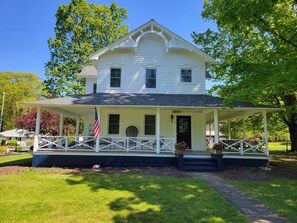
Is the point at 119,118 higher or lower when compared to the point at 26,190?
higher

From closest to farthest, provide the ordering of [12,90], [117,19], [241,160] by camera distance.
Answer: [241,160] < [117,19] < [12,90]

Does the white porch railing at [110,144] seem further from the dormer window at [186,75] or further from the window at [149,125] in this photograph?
the dormer window at [186,75]

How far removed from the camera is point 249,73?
11.2 m

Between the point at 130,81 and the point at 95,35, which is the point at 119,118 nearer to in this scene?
the point at 130,81

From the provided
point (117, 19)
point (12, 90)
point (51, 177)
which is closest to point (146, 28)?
point (51, 177)

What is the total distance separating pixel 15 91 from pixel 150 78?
43383 millimetres

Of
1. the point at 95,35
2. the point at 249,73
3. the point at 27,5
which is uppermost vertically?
the point at 95,35

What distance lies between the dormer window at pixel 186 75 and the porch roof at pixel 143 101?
110cm

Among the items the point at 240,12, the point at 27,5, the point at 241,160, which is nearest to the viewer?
the point at 240,12

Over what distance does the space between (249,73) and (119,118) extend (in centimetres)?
782

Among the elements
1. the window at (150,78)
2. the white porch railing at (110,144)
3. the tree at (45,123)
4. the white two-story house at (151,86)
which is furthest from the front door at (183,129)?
the tree at (45,123)

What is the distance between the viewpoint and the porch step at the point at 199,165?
11.1m

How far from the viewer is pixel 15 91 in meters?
47.6

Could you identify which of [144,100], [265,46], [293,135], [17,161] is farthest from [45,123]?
[293,135]
